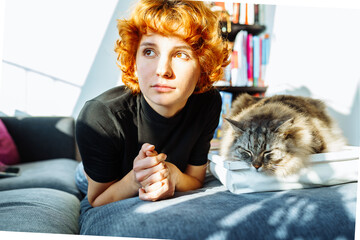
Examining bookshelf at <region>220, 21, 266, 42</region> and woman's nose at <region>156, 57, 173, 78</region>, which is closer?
woman's nose at <region>156, 57, 173, 78</region>

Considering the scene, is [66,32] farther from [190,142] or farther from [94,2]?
[190,142]

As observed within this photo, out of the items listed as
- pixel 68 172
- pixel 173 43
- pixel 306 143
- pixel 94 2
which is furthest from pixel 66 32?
pixel 306 143

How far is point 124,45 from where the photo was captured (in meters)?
0.77

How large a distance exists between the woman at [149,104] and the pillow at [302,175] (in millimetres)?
175

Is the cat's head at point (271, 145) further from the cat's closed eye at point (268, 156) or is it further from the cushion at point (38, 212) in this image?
the cushion at point (38, 212)


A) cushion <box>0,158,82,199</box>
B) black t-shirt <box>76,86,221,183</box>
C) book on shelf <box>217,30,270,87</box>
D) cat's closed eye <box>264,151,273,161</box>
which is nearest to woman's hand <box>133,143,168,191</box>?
black t-shirt <box>76,86,221,183</box>

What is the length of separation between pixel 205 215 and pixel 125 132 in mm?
354

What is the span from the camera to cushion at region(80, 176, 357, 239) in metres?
0.56

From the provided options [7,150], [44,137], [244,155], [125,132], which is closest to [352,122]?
[244,155]

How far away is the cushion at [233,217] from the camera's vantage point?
0.56 metres

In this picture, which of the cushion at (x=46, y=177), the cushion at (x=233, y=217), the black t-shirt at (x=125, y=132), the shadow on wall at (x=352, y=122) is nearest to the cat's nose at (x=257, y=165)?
the cushion at (x=233, y=217)

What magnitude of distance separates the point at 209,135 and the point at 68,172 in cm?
77

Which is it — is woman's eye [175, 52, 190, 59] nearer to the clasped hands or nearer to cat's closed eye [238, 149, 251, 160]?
the clasped hands

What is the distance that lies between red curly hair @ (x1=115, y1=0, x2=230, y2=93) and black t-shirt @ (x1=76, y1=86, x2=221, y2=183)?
0.27 feet
